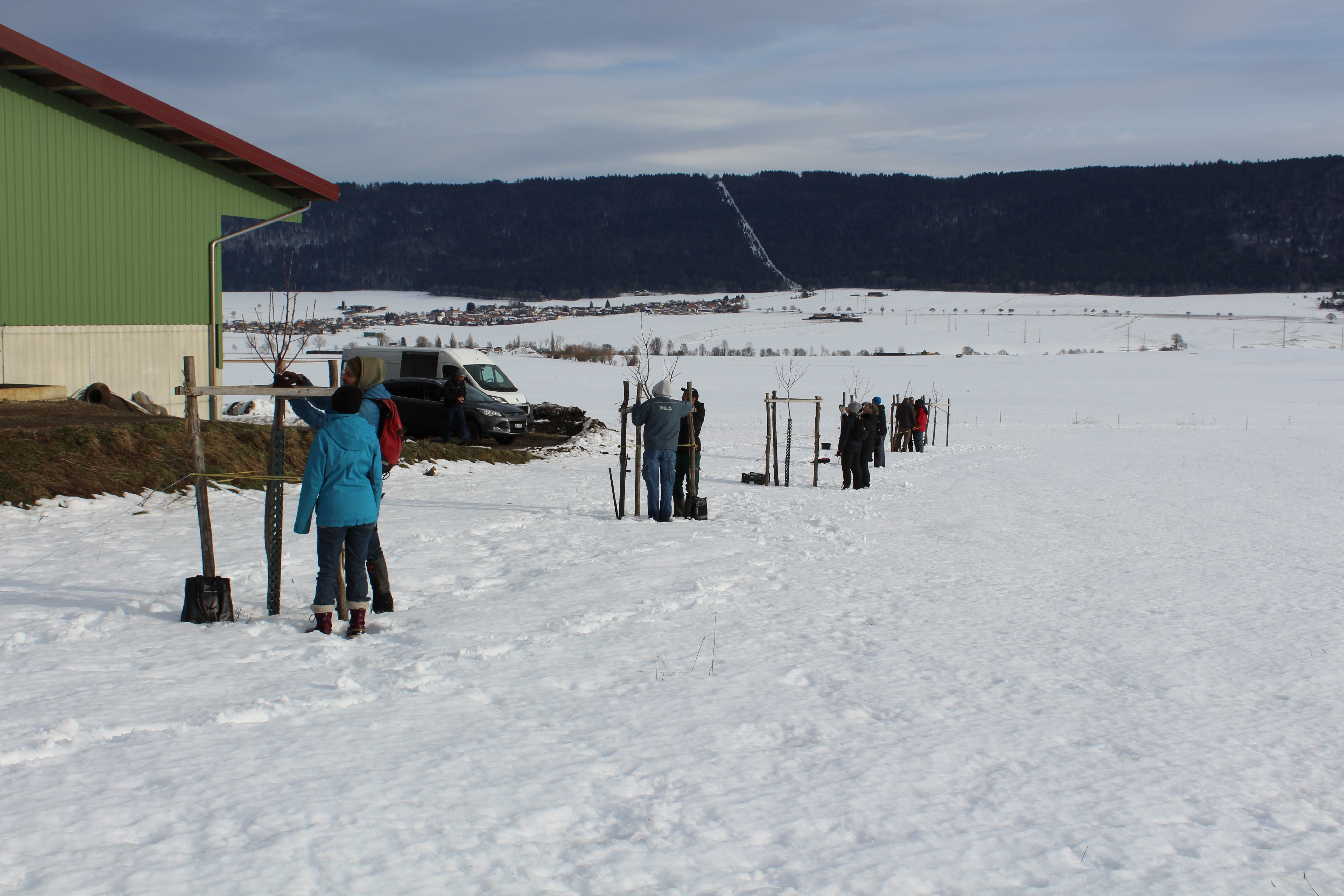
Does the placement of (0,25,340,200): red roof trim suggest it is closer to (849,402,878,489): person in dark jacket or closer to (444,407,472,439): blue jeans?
(444,407,472,439): blue jeans

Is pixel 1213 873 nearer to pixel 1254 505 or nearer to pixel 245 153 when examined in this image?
pixel 1254 505

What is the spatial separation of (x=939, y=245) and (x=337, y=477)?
189992 mm

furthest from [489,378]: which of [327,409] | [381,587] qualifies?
[327,409]

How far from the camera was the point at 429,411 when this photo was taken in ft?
65.2

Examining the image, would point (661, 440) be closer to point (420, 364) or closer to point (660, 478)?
point (660, 478)

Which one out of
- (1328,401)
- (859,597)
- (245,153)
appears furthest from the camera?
(1328,401)

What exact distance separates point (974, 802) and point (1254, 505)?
41.7ft

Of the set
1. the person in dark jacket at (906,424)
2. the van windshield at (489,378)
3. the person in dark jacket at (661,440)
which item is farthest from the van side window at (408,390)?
the person in dark jacket at (906,424)

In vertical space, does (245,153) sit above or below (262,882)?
above

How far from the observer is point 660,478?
39.2 feet

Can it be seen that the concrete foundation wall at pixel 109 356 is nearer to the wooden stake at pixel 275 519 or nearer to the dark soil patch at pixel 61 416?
the dark soil patch at pixel 61 416

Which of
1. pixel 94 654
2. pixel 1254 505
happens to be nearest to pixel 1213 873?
pixel 94 654

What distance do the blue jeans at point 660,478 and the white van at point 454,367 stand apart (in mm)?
8893

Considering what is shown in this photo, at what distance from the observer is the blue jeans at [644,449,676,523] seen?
11.6m
